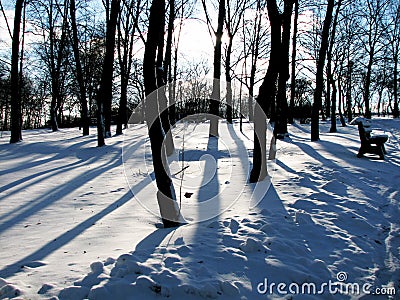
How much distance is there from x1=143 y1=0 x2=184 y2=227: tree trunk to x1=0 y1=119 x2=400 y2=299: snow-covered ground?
286 millimetres

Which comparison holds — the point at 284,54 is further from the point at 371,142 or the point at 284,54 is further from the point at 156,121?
the point at 156,121

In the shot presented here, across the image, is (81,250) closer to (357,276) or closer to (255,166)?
(357,276)

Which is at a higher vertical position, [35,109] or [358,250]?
[35,109]

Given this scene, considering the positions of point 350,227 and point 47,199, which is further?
point 47,199

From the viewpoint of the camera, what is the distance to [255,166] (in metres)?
6.82

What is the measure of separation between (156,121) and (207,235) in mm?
1696

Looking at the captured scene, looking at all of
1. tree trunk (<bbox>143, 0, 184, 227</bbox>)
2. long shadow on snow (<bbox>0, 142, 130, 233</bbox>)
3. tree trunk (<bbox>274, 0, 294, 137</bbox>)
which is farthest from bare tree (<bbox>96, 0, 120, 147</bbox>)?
tree trunk (<bbox>143, 0, 184, 227</bbox>)

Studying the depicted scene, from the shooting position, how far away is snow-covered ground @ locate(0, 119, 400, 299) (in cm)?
276

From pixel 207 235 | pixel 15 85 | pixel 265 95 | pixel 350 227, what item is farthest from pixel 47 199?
pixel 15 85

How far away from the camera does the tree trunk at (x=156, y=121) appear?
4.38 metres

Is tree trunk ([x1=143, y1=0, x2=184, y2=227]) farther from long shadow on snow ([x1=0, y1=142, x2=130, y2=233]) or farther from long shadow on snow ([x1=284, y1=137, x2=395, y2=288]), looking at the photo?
long shadow on snow ([x1=0, y1=142, x2=130, y2=233])

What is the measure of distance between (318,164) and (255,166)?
2.49 metres

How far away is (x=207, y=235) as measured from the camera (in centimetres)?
380

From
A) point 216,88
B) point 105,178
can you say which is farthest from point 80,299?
point 216,88
